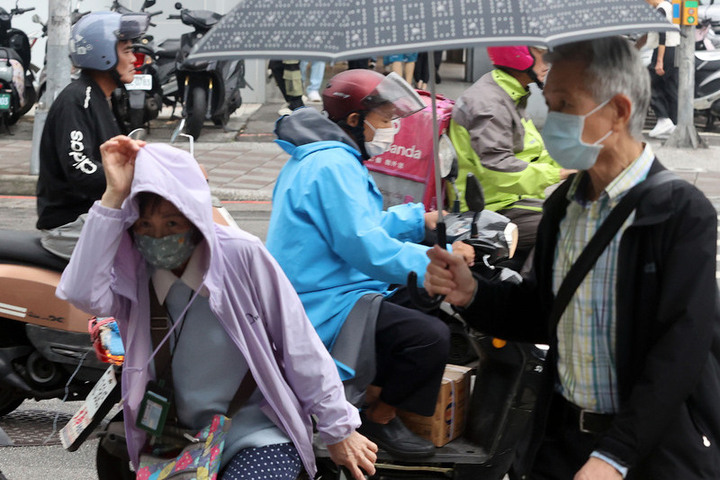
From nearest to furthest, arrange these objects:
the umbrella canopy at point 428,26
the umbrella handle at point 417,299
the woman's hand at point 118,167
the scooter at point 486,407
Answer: the umbrella canopy at point 428,26, the woman's hand at point 118,167, the umbrella handle at point 417,299, the scooter at point 486,407

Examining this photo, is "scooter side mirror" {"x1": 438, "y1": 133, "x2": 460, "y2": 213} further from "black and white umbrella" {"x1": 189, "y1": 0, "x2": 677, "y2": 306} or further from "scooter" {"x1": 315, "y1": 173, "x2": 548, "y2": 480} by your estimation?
"black and white umbrella" {"x1": 189, "y1": 0, "x2": 677, "y2": 306}

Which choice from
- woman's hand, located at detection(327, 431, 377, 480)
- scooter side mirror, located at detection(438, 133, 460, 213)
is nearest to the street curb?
scooter side mirror, located at detection(438, 133, 460, 213)

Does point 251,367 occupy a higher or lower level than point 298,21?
lower

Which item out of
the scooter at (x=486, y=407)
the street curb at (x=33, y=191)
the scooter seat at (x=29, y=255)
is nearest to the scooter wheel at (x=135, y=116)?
the street curb at (x=33, y=191)

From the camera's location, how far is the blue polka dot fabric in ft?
9.41

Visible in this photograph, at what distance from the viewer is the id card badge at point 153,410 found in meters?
2.91

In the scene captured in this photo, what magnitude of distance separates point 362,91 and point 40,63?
1526cm

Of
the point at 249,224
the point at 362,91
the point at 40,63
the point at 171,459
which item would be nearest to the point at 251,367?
the point at 171,459

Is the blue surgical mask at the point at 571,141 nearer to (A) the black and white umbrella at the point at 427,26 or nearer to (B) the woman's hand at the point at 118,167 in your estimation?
(A) the black and white umbrella at the point at 427,26

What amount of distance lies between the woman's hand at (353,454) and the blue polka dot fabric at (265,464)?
0.13 meters

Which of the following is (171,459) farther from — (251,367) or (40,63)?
(40,63)

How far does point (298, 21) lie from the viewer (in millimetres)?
2461

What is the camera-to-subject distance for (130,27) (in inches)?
205

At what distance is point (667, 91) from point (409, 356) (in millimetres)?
11854
